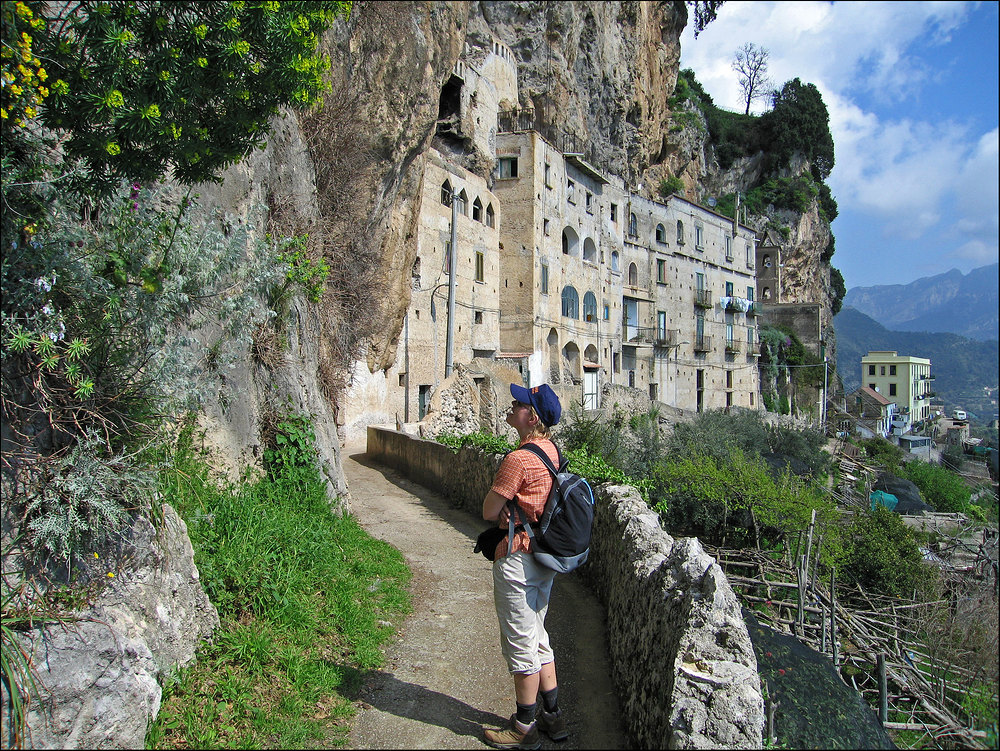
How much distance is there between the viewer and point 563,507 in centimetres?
377

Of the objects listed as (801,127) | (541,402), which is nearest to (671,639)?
(541,402)

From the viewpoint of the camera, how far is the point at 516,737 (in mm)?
3748

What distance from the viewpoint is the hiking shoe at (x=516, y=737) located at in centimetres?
370

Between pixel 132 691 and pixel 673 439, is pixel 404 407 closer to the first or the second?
pixel 673 439

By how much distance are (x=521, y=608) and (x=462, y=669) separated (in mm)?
1471

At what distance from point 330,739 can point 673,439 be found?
18442 mm

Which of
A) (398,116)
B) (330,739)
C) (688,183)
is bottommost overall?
(330,739)

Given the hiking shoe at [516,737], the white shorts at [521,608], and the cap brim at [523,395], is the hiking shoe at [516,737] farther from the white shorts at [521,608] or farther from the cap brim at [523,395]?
the cap brim at [523,395]

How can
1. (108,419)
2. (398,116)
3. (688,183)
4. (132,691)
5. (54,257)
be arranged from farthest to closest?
1. (688,183)
2. (398,116)
3. (108,419)
4. (54,257)
5. (132,691)

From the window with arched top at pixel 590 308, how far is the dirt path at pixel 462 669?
31.5 m

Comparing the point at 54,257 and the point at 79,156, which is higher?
the point at 79,156

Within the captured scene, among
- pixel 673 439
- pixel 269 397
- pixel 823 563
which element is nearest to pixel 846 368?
pixel 673 439

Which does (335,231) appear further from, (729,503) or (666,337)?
(666,337)

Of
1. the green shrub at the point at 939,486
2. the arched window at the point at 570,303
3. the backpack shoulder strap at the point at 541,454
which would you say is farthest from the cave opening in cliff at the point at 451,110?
the green shrub at the point at 939,486
